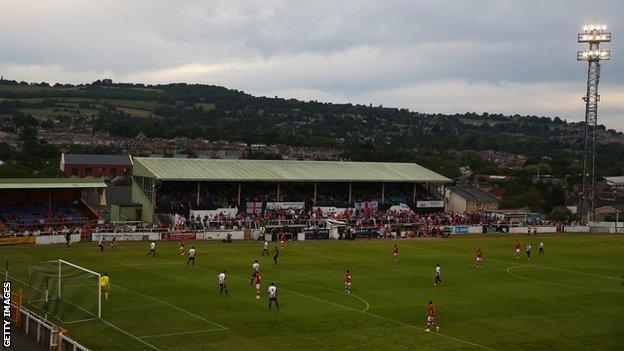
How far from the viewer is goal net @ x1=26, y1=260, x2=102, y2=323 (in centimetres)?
3438

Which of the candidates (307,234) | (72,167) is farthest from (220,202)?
(72,167)

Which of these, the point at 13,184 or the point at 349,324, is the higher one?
the point at 13,184

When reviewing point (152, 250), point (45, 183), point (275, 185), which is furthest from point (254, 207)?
point (152, 250)

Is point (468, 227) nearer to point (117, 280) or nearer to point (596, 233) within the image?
point (596, 233)

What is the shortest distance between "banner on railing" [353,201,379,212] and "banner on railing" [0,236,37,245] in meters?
41.1

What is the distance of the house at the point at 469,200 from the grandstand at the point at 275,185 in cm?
1556

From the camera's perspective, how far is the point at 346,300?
1597 inches

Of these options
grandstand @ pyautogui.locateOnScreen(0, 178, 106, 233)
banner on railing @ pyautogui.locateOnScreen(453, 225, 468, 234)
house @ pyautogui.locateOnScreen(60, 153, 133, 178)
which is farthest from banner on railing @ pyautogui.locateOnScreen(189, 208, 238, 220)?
house @ pyautogui.locateOnScreen(60, 153, 133, 178)

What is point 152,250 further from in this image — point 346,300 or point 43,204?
point 43,204

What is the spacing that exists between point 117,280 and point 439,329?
20506mm

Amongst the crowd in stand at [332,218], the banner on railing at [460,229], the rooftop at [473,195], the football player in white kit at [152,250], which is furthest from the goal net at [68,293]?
the rooftop at [473,195]

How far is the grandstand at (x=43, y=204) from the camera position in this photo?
6931 centimetres

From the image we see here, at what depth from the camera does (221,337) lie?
31.2m

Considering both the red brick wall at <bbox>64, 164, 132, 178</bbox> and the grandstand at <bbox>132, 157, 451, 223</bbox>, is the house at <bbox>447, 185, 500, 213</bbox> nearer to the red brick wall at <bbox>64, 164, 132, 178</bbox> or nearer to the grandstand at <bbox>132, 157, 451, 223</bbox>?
the grandstand at <bbox>132, 157, 451, 223</bbox>
